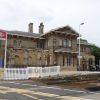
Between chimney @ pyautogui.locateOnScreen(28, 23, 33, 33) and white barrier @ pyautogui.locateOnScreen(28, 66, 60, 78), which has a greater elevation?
chimney @ pyautogui.locateOnScreen(28, 23, 33, 33)

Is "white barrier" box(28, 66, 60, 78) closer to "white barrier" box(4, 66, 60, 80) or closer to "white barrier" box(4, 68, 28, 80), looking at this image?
"white barrier" box(4, 66, 60, 80)

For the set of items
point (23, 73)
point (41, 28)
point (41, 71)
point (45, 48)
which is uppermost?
point (41, 28)

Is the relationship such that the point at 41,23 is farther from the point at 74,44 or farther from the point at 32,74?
the point at 32,74

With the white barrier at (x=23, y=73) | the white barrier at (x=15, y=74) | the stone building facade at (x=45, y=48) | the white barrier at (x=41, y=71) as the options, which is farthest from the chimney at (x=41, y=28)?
the white barrier at (x=15, y=74)

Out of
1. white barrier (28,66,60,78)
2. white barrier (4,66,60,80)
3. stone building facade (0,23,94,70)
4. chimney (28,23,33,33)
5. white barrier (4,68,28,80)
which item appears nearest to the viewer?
white barrier (4,68,28,80)

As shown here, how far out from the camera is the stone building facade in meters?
62.6

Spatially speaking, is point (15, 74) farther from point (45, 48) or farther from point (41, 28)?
point (41, 28)

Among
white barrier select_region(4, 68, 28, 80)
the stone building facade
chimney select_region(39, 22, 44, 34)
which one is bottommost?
white barrier select_region(4, 68, 28, 80)

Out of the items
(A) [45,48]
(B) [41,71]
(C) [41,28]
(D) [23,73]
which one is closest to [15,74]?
(D) [23,73]

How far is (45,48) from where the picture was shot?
225 ft

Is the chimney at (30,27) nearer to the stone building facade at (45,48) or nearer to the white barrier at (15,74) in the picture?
the stone building facade at (45,48)

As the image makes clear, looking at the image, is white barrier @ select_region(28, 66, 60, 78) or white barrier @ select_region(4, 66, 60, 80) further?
white barrier @ select_region(28, 66, 60, 78)

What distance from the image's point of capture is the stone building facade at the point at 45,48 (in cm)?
6259

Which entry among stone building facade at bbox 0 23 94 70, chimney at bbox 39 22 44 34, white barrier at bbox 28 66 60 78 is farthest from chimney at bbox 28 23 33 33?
white barrier at bbox 28 66 60 78
